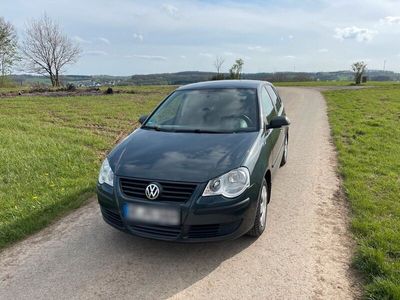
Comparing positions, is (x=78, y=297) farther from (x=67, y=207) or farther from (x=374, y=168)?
(x=374, y=168)

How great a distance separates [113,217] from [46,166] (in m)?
3.28

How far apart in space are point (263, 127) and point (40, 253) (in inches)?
111

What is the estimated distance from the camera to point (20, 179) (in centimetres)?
561

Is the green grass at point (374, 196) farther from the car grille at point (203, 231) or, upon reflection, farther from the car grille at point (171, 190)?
the car grille at point (171, 190)

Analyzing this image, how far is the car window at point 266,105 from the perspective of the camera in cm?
465

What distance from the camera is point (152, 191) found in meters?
3.16

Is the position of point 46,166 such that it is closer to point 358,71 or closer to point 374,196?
point 374,196

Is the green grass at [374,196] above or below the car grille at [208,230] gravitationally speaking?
below

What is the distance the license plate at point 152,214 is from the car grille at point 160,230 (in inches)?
2.2

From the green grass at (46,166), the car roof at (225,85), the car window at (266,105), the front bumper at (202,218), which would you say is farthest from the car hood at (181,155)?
the green grass at (46,166)

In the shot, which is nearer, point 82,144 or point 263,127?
point 263,127

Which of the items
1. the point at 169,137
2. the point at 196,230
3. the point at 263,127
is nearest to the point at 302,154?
the point at 263,127

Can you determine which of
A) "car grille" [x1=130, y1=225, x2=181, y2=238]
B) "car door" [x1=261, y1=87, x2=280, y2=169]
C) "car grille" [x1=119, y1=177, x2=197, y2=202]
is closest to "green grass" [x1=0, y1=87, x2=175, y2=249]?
"car grille" [x1=130, y1=225, x2=181, y2=238]

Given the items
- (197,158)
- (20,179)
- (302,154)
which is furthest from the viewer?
(302,154)
